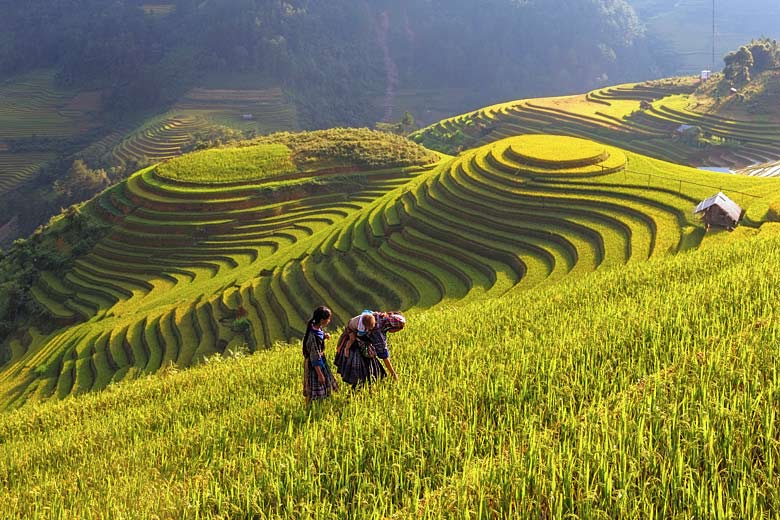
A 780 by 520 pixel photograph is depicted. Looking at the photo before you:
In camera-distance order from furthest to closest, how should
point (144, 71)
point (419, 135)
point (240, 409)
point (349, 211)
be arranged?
point (144, 71)
point (419, 135)
point (349, 211)
point (240, 409)

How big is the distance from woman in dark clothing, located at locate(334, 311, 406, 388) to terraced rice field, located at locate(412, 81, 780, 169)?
60.0 metres

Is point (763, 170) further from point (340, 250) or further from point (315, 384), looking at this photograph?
point (315, 384)

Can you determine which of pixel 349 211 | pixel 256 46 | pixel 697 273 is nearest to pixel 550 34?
pixel 256 46

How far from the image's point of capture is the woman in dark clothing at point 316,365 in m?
6.84

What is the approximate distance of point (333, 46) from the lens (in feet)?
514

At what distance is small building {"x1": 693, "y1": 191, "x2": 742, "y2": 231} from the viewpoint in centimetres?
2191

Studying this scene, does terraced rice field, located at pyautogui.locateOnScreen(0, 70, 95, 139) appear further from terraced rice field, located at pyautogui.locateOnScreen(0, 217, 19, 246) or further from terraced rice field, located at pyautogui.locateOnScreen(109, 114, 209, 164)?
terraced rice field, located at pyautogui.locateOnScreen(0, 217, 19, 246)

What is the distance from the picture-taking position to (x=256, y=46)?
5536 inches

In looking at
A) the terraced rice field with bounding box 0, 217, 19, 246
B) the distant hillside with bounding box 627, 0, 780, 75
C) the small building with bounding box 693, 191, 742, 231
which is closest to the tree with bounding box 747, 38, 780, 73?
the small building with bounding box 693, 191, 742, 231

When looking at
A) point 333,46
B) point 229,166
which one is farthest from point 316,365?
point 333,46

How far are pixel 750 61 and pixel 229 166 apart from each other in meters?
75.6

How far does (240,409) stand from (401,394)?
11.5 ft

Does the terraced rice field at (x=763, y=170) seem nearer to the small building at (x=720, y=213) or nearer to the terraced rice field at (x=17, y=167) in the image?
the small building at (x=720, y=213)

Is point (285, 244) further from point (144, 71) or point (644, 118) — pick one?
point (144, 71)
